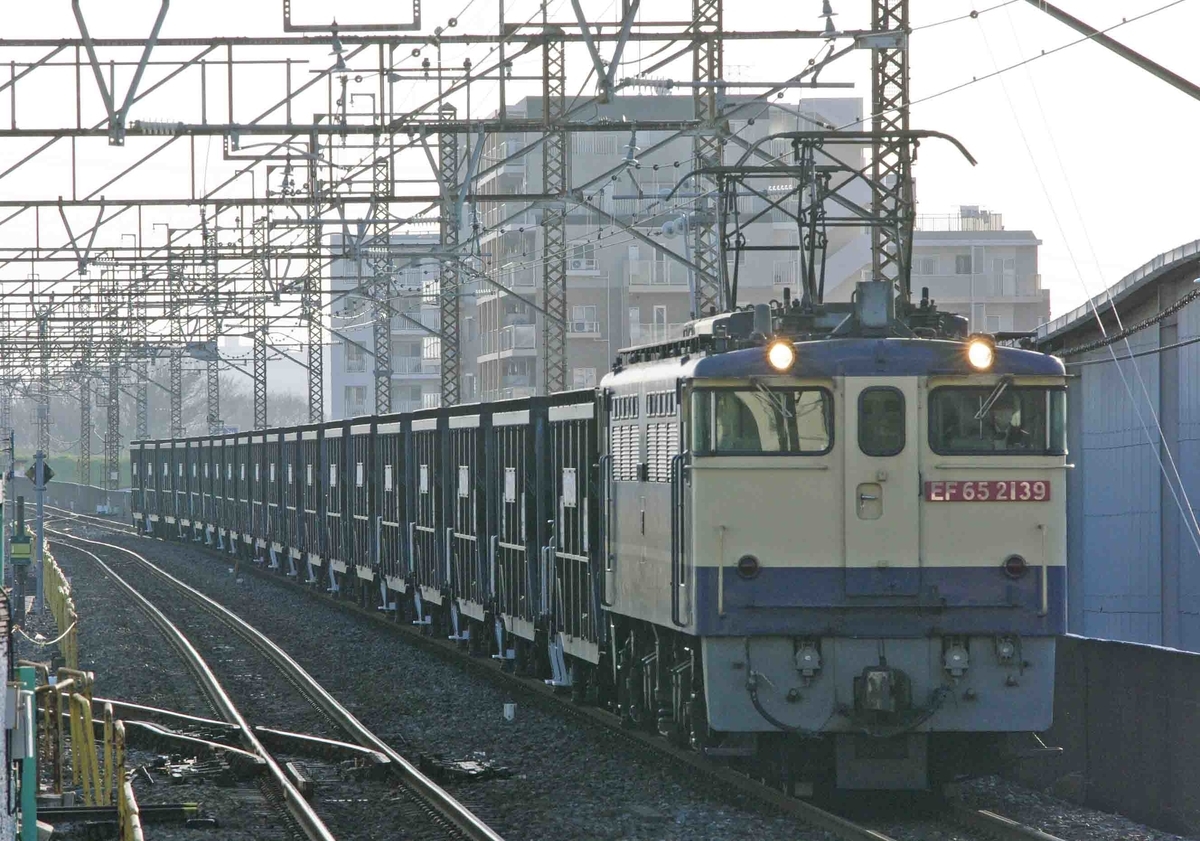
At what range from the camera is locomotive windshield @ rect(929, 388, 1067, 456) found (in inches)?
487

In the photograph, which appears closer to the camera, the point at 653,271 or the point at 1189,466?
the point at 1189,466

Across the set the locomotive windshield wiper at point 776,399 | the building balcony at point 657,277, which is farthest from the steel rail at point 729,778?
the building balcony at point 657,277

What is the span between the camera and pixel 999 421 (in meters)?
12.4

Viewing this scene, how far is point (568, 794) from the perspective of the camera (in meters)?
13.7

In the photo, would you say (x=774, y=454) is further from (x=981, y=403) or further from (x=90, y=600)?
(x=90, y=600)

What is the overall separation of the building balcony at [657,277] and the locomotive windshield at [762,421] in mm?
65486

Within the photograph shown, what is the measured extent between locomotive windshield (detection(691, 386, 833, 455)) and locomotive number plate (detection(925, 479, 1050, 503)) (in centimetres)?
78

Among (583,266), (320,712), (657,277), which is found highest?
(583,266)

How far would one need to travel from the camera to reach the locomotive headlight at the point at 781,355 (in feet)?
40.3

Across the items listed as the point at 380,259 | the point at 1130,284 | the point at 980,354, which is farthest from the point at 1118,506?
the point at 380,259

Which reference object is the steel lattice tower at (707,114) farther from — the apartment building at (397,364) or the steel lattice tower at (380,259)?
the apartment building at (397,364)

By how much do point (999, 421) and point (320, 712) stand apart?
366 inches

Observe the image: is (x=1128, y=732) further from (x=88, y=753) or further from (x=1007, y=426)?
(x=88, y=753)

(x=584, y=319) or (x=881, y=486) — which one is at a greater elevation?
(x=584, y=319)
